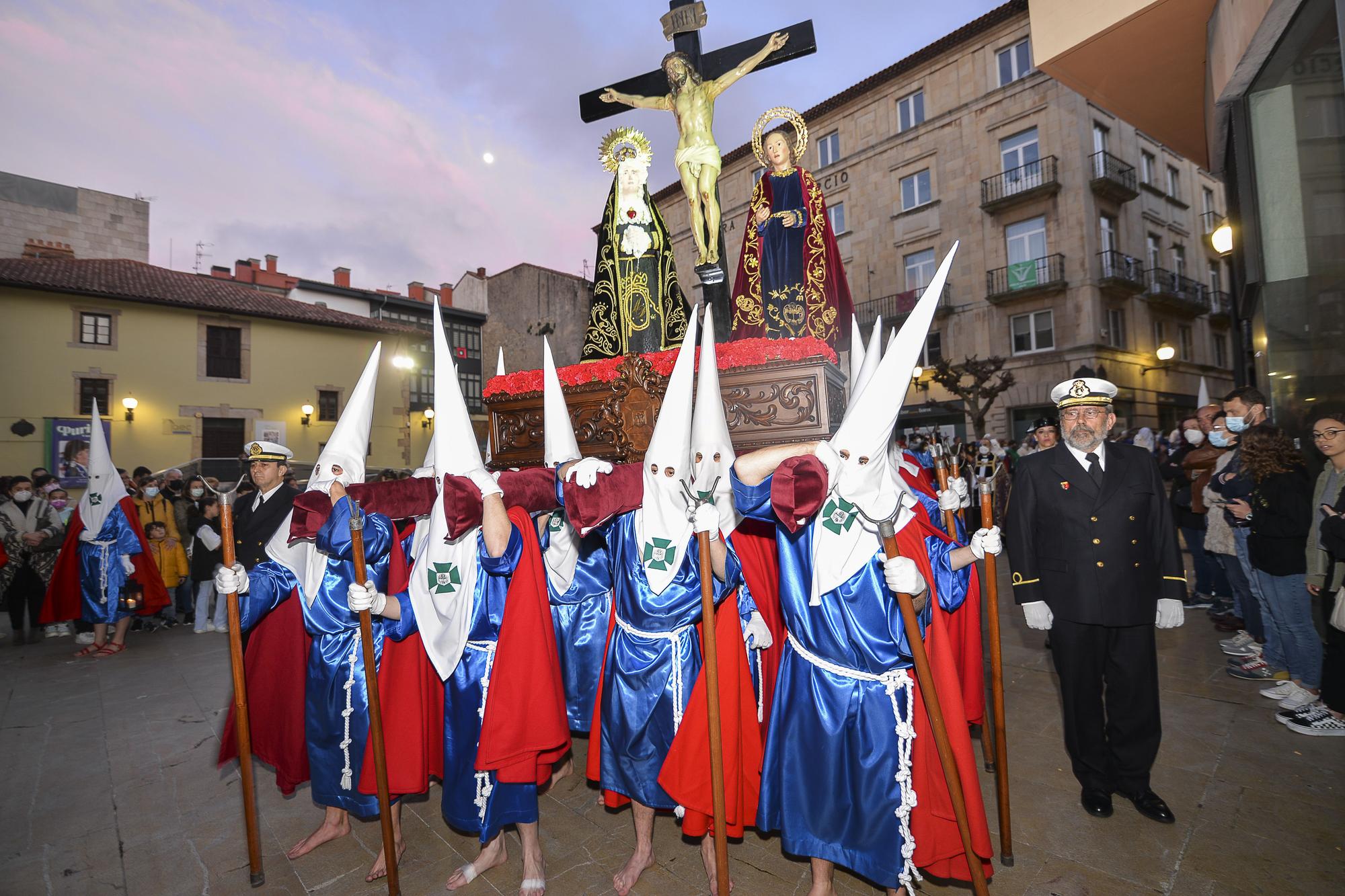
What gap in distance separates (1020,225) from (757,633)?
2349cm

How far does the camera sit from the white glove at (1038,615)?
3.57m

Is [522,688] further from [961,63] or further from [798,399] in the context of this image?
[961,63]

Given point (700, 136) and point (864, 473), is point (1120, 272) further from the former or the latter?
point (864, 473)

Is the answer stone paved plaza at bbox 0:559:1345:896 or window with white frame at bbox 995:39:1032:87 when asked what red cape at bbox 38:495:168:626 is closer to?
stone paved plaza at bbox 0:559:1345:896

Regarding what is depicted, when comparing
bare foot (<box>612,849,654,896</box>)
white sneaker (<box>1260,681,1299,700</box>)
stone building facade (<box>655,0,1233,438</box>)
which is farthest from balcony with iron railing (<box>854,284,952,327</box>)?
bare foot (<box>612,849,654,896</box>)

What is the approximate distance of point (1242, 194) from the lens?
6395 mm

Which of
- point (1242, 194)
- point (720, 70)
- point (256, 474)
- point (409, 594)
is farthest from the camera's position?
point (1242, 194)

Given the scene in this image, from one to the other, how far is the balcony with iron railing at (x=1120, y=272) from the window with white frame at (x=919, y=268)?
17.3 ft

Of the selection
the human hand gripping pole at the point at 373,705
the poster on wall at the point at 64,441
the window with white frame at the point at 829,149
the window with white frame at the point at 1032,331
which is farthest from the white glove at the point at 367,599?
the window with white frame at the point at 829,149

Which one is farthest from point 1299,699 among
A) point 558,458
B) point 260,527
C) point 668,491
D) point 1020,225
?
point 1020,225

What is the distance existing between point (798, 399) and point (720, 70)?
348 cm

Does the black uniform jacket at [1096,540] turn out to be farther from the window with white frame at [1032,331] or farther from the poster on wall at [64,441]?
the poster on wall at [64,441]

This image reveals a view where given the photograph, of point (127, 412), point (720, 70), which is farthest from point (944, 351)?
point (127, 412)

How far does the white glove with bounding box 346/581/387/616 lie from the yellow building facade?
605 inches
